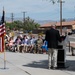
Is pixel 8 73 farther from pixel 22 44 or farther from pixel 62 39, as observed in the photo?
pixel 22 44

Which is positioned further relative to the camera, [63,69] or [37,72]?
[63,69]

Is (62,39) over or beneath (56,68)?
over

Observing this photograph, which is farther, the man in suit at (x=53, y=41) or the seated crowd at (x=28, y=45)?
the seated crowd at (x=28, y=45)

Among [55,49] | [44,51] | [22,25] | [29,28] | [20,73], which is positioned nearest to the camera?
[20,73]

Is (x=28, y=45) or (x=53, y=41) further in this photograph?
(x=28, y=45)

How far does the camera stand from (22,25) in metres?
132

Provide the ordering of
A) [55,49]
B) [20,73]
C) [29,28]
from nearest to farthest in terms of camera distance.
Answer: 1. [20,73]
2. [55,49]
3. [29,28]

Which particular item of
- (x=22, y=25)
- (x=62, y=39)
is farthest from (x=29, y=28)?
(x=62, y=39)

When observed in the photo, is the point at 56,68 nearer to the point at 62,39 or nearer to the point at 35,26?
the point at 62,39

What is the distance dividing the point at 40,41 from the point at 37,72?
11510mm

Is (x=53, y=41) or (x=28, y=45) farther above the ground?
(x=53, y=41)

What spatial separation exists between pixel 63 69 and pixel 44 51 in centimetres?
958

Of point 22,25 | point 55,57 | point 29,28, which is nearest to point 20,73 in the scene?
point 55,57

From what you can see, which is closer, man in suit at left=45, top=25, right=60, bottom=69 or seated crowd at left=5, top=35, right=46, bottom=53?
man in suit at left=45, top=25, right=60, bottom=69
